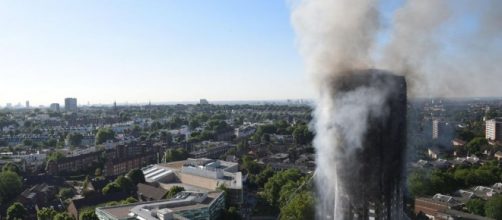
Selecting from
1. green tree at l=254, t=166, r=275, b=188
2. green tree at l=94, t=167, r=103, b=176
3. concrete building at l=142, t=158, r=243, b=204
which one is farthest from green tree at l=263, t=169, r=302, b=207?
green tree at l=94, t=167, r=103, b=176

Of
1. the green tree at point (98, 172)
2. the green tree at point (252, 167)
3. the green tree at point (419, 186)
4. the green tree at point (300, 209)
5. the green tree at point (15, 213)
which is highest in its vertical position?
the green tree at point (300, 209)

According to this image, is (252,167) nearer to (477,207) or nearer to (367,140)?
(477,207)

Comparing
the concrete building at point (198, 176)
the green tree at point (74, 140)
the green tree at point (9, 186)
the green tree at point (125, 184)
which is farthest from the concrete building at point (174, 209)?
the green tree at point (74, 140)

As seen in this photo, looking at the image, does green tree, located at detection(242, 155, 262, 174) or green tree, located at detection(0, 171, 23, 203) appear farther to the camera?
green tree, located at detection(242, 155, 262, 174)

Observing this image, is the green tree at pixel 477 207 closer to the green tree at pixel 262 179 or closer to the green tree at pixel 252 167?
the green tree at pixel 262 179

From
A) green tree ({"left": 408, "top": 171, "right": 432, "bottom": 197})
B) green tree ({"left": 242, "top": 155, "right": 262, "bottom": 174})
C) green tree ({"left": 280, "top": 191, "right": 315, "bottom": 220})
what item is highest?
green tree ({"left": 280, "top": 191, "right": 315, "bottom": 220})

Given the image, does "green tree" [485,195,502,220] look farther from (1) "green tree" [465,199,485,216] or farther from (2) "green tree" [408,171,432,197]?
(2) "green tree" [408,171,432,197]

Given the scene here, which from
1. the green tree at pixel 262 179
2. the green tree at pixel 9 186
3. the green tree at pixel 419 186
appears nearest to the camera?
the green tree at pixel 419 186
